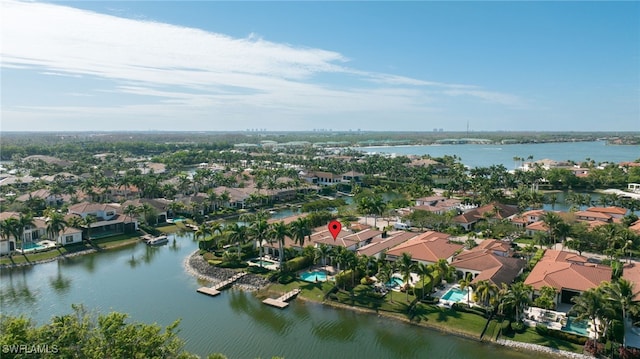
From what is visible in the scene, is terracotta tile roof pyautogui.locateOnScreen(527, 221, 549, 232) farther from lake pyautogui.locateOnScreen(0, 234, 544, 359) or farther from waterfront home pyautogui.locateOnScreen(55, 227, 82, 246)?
waterfront home pyautogui.locateOnScreen(55, 227, 82, 246)

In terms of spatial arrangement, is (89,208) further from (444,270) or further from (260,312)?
(444,270)

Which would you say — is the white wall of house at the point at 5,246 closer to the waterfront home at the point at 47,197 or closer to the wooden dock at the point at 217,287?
the waterfront home at the point at 47,197

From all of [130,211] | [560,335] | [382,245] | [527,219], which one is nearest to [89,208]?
[130,211]

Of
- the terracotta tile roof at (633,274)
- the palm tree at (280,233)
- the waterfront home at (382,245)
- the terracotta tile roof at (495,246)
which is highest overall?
the palm tree at (280,233)

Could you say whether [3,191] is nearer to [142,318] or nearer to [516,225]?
[142,318]

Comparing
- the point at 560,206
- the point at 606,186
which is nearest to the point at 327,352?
the point at 560,206

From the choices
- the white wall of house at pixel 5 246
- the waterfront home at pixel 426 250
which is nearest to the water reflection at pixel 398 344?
the waterfront home at pixel 426 250
